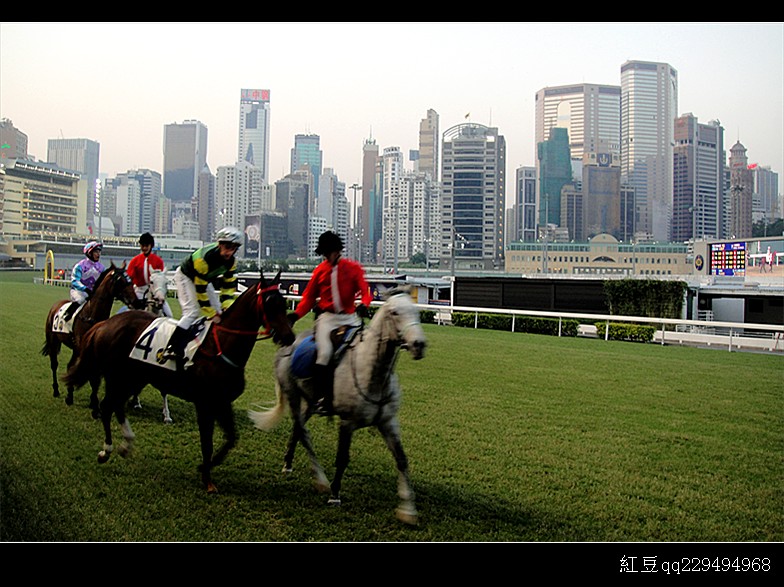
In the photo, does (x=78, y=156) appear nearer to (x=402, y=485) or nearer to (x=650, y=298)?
(x=402, y=485)

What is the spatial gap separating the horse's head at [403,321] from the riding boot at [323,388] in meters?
0.65

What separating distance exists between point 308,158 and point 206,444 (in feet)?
44.4

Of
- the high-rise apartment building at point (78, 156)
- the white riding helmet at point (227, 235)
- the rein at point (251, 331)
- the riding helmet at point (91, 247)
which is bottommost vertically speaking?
the rein at point (251, 331)

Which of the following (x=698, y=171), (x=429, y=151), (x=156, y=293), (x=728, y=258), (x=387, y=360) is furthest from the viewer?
(x=429, y=151)

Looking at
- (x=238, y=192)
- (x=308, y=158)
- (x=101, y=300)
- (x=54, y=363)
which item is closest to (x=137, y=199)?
(x=238, y=192)

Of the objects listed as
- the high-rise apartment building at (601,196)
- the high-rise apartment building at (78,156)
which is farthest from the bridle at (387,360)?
the high-rise apartment building at (601,196)

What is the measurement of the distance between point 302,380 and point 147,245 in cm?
343

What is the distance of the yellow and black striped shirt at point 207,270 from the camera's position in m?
4.84

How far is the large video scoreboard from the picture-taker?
30.9 m

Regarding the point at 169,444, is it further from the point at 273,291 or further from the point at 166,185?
the point at 166,185

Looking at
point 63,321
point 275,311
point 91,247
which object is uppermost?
point 91,247

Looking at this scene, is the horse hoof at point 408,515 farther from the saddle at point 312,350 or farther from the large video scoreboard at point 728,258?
the large video scoreboard at point 728,258

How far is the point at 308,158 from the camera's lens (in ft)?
56.0
